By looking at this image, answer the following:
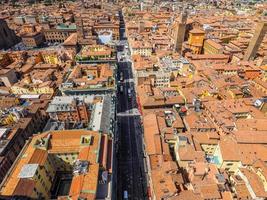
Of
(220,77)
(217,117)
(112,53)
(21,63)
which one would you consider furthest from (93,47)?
(217,117)

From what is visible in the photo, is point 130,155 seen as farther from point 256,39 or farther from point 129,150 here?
point 256,39

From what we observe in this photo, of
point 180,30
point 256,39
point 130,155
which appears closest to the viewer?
point 130,155

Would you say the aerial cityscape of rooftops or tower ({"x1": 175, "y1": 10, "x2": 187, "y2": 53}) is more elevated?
tower ({"x1": 175, "y1": 10, "x2": 187, "y2": 53})

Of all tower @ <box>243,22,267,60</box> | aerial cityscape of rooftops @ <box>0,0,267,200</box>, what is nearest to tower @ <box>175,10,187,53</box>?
aerial cityscape of rooftops @ <box>0,0,267,200</box>

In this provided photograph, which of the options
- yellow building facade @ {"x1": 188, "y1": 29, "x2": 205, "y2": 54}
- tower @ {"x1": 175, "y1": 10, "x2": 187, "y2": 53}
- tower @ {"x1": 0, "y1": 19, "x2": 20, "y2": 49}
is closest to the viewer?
tower @ {"x1": 175, "y1": 10, "x2": 187, "y2": 53}

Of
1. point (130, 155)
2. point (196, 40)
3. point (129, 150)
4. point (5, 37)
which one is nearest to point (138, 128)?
point (129, 150)

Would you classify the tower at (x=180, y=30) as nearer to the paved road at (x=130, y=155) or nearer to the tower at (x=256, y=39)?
the tower at (x=256, y=39)

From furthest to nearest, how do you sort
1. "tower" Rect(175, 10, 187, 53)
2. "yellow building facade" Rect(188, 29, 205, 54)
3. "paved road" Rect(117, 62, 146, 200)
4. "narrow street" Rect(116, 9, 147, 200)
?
1. "yellow building facade" Rect(188, 29, 205, 54)
2. "tower" Rect(175, 10, 187, 53)
3. "narrow street" Rect(116, 9, 147, 200)
4. "paved road" Rect(117, 62, 146, 200)

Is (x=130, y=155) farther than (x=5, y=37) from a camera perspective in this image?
No

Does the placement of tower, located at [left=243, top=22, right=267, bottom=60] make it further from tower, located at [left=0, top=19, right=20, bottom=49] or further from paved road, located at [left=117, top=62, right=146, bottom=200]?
tower, located at [left=0, top=19, right=20, bottom=49]
